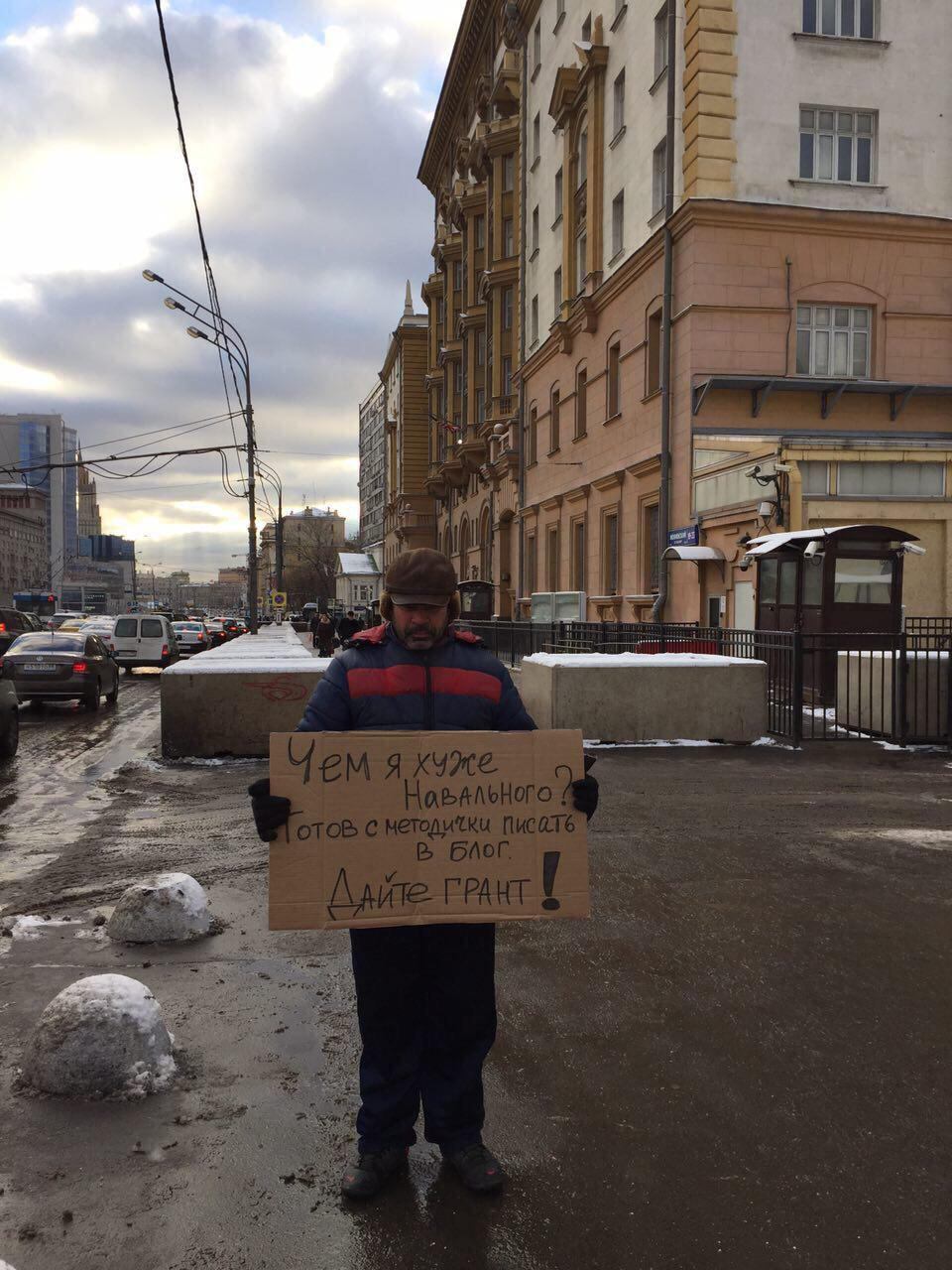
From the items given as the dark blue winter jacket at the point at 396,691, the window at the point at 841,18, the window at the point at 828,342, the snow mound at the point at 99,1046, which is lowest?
the snow mound at the point at 99,1046

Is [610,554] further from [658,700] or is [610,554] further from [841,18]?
[658,700]

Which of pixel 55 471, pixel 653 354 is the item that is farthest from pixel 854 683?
pixel 55 471

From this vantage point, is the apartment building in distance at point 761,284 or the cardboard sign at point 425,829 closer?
the cardboard sign at point 425,829

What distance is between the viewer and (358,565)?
331ft

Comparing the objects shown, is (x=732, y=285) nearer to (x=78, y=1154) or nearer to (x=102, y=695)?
(x=102, y=695)

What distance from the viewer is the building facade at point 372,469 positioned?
4385 inches

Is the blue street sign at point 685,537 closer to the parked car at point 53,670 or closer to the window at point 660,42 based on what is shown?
the window at point 660,42

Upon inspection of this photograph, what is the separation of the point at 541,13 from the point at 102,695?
28692 mm

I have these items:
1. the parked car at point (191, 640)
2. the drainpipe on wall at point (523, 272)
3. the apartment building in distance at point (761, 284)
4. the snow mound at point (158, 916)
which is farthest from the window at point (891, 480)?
the parked car at point (191, 640)

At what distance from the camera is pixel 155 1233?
2809mm

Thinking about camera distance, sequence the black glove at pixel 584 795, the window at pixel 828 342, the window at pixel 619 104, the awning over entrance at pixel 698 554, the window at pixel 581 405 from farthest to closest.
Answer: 1. the window at pixel 581 405
2. the window at pixel 619 104
3. the window at pixel 828 342
4. the awning over entrance at pixel 698 554
5. the black glove at pixel 584 795

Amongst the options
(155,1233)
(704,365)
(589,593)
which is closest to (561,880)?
(155,1233)

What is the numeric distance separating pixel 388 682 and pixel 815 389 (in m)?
20.2

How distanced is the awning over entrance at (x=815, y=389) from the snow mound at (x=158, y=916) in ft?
59.5
